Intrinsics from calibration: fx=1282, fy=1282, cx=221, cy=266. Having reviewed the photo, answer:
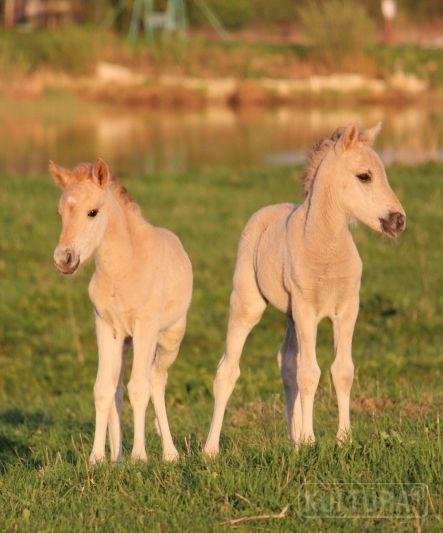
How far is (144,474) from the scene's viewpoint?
23.2ft

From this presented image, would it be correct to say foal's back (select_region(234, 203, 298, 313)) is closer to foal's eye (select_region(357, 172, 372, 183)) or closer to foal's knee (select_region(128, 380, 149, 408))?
foal's eye (select_region(357, 172, 372, 183))

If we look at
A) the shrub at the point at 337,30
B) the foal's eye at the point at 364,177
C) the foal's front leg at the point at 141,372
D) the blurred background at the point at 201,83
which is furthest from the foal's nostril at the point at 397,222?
the shrub at the point at 337,30

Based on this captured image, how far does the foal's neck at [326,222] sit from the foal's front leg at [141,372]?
3.73 feet

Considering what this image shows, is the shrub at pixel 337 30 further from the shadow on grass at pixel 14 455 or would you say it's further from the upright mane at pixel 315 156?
the upright mane at pixel 315 156

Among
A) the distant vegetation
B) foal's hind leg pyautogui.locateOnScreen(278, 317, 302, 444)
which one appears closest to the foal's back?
foal's hind leg pyautogui.locateOnScreen(278, 317, 302, 444)

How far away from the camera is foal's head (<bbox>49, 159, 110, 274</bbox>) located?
282 inches

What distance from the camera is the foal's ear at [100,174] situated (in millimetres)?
7402

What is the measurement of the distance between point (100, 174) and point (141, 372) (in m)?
1.24

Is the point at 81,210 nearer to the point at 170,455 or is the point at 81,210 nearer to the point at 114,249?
the point at 114,249

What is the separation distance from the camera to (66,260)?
708 centimetres

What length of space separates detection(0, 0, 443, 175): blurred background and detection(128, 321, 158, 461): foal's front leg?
25.2 m

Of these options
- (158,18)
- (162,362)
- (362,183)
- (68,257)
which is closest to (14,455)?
(162,362)

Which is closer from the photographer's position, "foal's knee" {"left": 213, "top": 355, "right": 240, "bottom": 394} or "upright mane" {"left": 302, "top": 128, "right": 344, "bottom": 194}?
"upright mane" {"left": 302, "top": 128, "right": 344, "bottom": 194}

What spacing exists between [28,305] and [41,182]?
32.5ft
